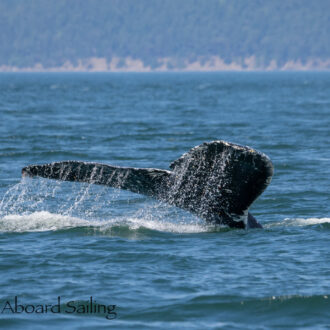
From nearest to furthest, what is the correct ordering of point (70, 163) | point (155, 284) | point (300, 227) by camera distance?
point (155, 284) → point (70, 163) → point (300, 227)

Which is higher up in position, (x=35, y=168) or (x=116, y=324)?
(x=35, y=168)

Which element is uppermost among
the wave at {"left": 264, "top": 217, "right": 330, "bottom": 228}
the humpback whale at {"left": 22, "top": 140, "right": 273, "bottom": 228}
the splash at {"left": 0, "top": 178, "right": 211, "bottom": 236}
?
the humpback whale at {"left": 22, "top": 140, "right": 273, "bottom": 228}

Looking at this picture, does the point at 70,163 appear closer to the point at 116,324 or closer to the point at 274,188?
the point at 116,324

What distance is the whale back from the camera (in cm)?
911

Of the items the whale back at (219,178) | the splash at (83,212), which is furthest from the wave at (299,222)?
the whale back at (219,178)

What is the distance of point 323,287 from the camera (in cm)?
895

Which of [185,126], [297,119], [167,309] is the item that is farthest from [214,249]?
[297,119]

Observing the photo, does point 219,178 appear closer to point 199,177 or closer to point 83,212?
point 199,177

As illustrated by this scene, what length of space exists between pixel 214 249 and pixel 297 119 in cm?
2681

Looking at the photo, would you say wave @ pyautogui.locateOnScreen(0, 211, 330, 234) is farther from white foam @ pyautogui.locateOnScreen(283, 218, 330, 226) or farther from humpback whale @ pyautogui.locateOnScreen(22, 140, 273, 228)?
humpback whale @ pyautogui.locateOnScreen(22, 140, 273, 228)

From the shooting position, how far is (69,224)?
484 inches

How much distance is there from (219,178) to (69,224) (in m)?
3.58

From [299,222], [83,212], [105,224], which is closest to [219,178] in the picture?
[105,224]

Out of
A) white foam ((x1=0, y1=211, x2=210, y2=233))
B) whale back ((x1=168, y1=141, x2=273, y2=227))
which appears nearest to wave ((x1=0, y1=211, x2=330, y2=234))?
white foam ((x1=0, y1=211, x2=210, y2=233))
